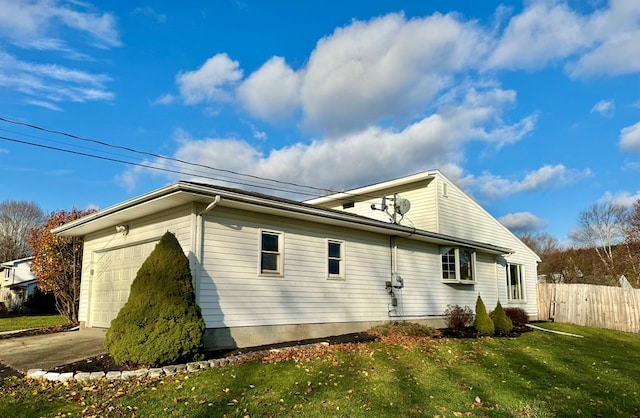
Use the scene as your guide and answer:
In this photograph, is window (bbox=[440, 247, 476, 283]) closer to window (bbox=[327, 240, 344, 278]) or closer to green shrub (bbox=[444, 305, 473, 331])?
green shrub (bbox=[444, 305, 473, 331])

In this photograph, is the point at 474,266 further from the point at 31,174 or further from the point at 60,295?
the point at 31,174

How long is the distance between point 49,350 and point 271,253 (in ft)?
16.4

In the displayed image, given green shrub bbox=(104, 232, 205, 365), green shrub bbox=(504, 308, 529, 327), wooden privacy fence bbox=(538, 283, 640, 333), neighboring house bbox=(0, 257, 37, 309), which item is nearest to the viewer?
green shrub bbox=(104, 232, 205, 365)

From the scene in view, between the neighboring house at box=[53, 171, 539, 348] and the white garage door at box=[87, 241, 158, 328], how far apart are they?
3 cm

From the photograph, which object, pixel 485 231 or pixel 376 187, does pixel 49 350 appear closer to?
pixel 376 187

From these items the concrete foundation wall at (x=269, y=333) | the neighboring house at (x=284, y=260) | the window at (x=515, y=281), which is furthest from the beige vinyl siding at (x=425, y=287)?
the window at (x=515, y=281)

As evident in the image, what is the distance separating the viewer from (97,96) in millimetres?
13203

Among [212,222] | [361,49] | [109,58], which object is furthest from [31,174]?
[361,49]

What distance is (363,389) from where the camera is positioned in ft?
20.7

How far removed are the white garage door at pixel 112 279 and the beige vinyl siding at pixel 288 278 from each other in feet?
6.87

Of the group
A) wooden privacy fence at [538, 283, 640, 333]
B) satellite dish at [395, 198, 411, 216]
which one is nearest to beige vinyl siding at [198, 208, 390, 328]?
satellite dish at [395, 198, 411, 216]

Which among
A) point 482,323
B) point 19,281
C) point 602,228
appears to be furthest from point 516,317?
point 19,281

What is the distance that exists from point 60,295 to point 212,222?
10083 mm

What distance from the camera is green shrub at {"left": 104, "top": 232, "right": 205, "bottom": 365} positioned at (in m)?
7.06
